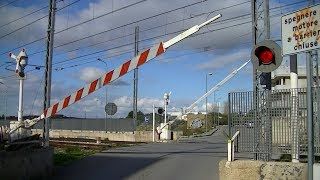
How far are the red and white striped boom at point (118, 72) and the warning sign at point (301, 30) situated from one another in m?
4.87

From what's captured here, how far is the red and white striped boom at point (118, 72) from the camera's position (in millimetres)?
12641

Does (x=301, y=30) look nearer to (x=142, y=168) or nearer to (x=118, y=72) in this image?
(x=118, y=72)

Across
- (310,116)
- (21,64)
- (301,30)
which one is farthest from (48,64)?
(310,116)

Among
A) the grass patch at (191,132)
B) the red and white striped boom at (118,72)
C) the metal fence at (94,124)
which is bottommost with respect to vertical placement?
the grass patch at (191,132)

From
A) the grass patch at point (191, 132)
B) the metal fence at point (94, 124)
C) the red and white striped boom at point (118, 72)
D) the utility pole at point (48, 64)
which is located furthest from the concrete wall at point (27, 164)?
the grass patch at point (191, 132)

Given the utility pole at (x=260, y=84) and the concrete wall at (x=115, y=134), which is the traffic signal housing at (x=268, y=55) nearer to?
the utility pole at (x=260, y=84)

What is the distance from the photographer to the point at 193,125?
71375mm

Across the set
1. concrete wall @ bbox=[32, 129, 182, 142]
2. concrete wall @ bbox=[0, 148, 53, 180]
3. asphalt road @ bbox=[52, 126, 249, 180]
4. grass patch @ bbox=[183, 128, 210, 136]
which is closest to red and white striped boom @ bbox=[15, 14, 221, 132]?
concrete wall @ bbox=[0, 148, 53, 180]

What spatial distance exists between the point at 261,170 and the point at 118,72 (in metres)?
5.08

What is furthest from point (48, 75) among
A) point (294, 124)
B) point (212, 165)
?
point (294, 124)

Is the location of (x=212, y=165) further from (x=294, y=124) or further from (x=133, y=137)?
(x=133, y=137)

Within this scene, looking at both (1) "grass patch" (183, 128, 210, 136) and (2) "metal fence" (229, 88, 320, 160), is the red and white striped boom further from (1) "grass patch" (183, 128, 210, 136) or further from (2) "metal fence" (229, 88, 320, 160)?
(1) "grass patch" (183, 128, 210, 136)

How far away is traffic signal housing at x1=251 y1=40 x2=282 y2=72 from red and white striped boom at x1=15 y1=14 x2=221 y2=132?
2963 mm

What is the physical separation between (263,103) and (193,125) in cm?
6040
